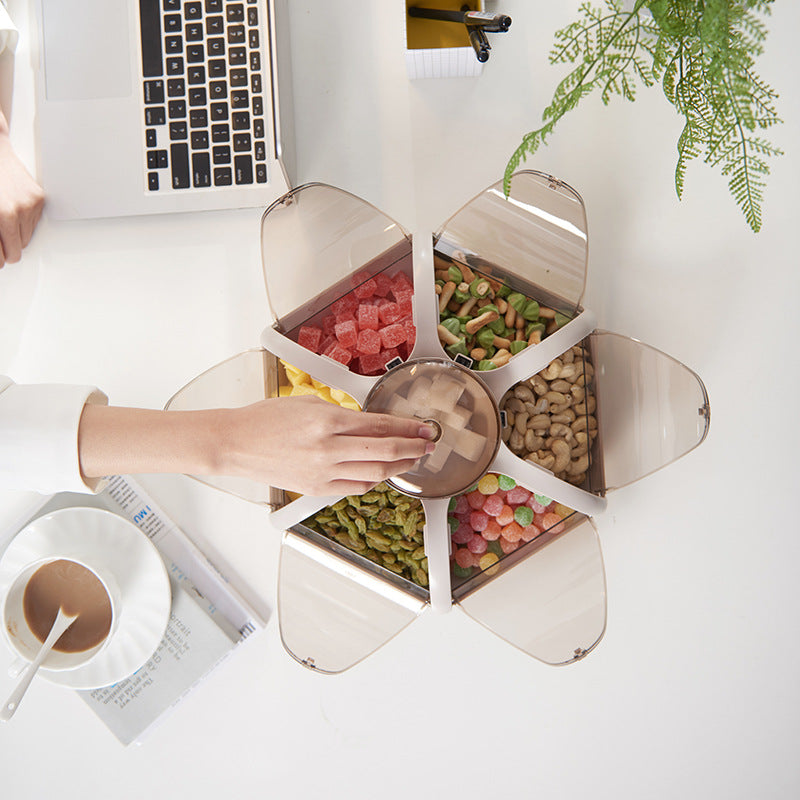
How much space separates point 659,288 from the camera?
0.88 metres

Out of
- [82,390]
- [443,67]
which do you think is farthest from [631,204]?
[82,390]

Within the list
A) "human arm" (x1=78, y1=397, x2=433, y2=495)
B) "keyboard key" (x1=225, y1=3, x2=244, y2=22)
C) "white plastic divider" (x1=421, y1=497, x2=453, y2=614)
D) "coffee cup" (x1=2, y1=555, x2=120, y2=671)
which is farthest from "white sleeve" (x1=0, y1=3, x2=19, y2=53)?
"white plastic divider" (x1=421, y1=497, x2=453, y2=614)

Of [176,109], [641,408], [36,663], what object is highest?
[176,109]

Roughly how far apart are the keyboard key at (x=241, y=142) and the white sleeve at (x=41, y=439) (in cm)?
34

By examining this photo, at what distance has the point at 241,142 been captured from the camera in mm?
827

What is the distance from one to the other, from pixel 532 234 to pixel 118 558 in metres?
0.64

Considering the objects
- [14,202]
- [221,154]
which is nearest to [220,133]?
[221,154]

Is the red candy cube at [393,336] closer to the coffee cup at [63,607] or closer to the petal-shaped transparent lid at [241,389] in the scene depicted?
the petal-shaped transparent lid at [241,389]

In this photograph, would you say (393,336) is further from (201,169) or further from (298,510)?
(201,169)

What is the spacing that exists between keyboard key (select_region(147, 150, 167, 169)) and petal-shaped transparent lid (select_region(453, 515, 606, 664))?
0.61 metres

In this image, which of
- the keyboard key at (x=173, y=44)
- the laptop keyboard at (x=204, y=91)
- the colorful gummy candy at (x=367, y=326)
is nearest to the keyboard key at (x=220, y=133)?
the laptop keyboard at (x=204, y=91)

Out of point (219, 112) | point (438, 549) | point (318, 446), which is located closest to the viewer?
point (318, 446)

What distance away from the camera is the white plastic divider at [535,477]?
701 millimetres

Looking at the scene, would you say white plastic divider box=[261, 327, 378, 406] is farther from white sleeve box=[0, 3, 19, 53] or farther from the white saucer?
white sleeve box=[0, 3, 19, 53]
